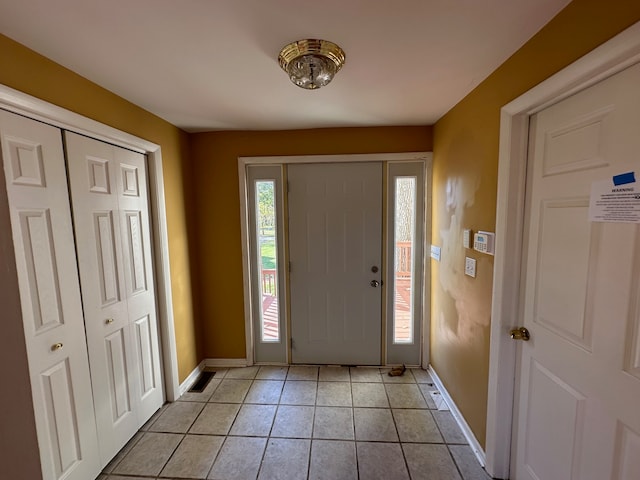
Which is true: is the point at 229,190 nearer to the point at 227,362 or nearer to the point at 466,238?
the point at 227,362

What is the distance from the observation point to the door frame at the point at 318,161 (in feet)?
7.86

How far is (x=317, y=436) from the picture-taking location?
5.97ft

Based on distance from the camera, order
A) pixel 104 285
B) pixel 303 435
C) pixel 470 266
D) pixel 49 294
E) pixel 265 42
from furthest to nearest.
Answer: pixel 303 435, pixel 470 266, pixel 104 285, pixel 49 294, pixel 265 42

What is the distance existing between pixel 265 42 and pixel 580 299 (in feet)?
5.45

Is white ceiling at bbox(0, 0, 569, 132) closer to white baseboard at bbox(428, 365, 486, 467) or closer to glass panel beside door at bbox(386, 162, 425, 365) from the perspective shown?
glass panel beside door at bbox(386, 162, 425, 365)

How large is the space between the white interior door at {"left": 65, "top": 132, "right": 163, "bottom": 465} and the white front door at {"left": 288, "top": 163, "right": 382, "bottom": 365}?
118 cm

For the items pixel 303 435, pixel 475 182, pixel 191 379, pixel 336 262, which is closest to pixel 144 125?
pixel 336 262

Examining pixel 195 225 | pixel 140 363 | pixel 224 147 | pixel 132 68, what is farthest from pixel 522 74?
pixel 140 363

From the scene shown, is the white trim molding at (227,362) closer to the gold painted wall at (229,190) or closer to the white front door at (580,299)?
the gold painted wall at (229,190)

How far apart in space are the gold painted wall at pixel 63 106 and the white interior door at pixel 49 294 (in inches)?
1.4

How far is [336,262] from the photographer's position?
2539 mm

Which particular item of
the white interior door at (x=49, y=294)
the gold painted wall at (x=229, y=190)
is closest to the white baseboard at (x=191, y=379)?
the gold painted wall at (x=229, y=190)

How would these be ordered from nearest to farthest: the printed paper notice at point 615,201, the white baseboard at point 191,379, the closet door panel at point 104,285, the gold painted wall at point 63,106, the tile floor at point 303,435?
the printed paper notice at point 615,201 < the gold painted wall at point 63,106 < the closet door panel at point 104,285 < the tile floor at point 303,435 < the white baseboard at point 191,379

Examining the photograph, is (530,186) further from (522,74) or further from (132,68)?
(132,68)
